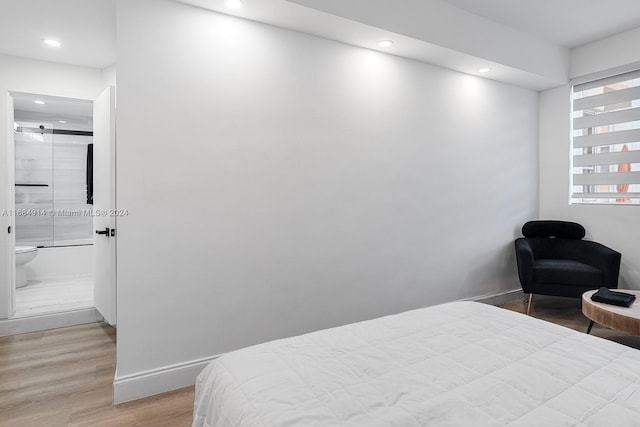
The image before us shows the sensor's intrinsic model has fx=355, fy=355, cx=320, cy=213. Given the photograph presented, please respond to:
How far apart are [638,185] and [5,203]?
6.21 metres

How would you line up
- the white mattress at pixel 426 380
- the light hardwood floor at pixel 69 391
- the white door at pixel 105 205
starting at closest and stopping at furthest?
the white mattress at pixel 426 380 → the light hardwood floor at pixel 69 391 → the white door at pixel 105 205

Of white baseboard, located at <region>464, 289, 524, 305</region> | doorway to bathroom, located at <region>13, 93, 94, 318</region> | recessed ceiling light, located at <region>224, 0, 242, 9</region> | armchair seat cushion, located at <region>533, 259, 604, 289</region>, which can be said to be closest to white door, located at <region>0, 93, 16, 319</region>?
doorway to bathroom, located at <region>13, 93, 94, 318</region>

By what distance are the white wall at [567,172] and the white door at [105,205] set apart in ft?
15.6

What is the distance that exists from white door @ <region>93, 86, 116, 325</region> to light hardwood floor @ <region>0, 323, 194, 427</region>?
16.5 inches

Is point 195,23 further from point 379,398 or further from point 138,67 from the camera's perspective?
point 379,398

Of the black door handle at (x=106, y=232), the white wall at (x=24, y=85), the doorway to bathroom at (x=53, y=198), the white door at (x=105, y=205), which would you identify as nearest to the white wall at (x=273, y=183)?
the white door at (x=105, y=205)

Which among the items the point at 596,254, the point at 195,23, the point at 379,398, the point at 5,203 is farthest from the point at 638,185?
the point at 5,203

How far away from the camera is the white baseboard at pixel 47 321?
328 cm

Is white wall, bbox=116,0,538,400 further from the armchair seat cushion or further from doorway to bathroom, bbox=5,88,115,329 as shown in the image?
Result: doorway to bathroom, bbox=5,88,115,329

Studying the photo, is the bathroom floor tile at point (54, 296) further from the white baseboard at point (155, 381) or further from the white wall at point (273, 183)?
the white wall at point (273, 183)

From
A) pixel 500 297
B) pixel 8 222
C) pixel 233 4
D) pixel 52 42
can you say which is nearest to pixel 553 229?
pixel 500 297

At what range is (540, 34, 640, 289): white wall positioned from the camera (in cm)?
367

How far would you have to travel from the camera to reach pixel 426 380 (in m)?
1.22

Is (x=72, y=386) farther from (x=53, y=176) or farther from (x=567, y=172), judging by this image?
(x=567, y=172)
